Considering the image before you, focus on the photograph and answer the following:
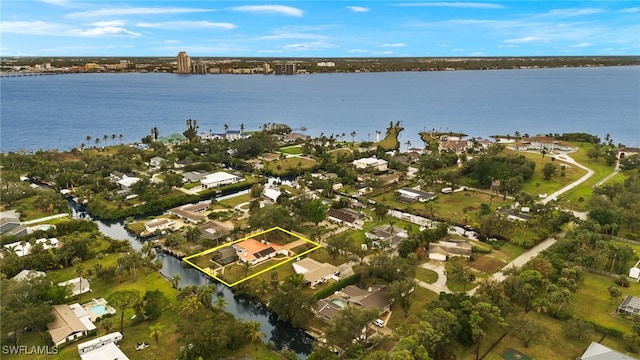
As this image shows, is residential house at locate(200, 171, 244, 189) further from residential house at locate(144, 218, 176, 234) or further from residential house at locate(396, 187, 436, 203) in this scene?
residential house at locate(396, 187, 436, 203)

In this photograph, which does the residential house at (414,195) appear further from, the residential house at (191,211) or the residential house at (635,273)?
the residential house at (191,211)

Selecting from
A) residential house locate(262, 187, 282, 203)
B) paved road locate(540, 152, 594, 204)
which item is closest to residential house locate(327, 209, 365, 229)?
residential house locate(262, 187, 282, 203)

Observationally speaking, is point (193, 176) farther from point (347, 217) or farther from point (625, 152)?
point (625, 152)

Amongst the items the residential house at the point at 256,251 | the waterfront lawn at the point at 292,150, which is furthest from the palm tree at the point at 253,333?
the waterfront lawn at the point at 292,150

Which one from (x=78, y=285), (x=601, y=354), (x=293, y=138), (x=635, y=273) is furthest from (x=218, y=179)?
(x=635, y=273)

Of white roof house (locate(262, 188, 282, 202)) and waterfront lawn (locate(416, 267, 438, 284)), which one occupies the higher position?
white roof house (locate(262, 188, 282, 202))

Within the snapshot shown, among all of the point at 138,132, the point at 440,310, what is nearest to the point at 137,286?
the point at 440,310

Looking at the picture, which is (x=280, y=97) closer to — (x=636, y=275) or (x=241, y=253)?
(x=241, y=253)
